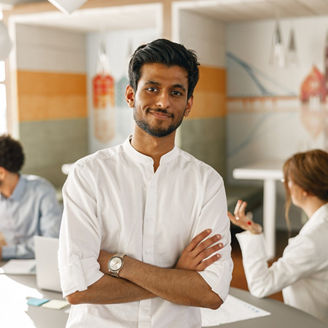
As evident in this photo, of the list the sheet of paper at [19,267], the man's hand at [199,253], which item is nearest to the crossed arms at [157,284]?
the man's hand at [199,253]

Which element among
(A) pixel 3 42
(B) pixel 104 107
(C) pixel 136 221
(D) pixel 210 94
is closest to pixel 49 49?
(B) pixel 104 107

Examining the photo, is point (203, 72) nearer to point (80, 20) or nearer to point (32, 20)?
point (80, 20)

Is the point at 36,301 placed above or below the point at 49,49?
below

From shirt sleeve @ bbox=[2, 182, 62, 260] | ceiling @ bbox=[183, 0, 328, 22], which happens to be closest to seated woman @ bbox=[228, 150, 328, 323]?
shirt sleeve @ bbox=[2, 182, 62, 260]

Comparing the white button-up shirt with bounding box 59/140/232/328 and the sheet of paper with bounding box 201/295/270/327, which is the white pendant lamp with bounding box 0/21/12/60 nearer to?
the white button-up shirt with bounding box 59/140/232/328

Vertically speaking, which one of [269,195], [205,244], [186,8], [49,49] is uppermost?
[186,8]

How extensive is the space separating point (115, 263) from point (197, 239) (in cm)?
26

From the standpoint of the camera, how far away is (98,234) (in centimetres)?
153

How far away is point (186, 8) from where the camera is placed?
16.3 feet

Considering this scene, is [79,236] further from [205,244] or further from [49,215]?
[49,215]

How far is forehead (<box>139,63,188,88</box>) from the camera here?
1.57 meters

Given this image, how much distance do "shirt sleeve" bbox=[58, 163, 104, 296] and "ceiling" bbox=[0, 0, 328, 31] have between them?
3668 mm

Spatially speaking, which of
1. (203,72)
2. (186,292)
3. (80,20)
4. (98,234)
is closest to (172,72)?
(98,234)

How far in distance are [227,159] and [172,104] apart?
15.9ft
